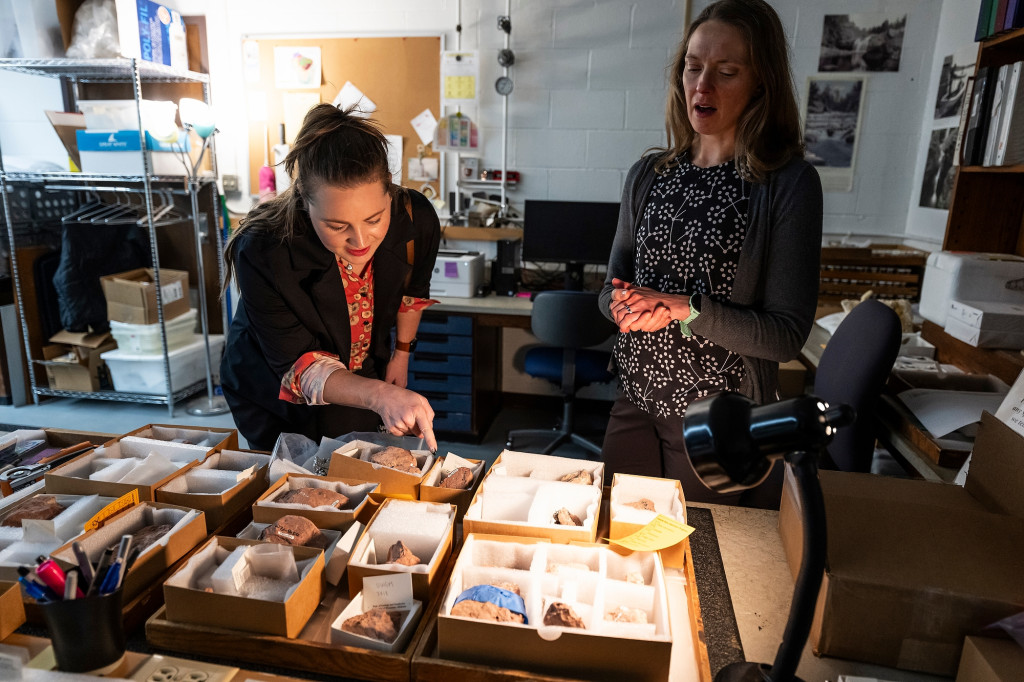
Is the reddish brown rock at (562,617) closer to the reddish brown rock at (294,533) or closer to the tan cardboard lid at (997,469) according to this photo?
the reddish brown rock at (294,533)

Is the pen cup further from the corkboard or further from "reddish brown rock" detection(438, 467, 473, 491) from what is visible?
the corkboard

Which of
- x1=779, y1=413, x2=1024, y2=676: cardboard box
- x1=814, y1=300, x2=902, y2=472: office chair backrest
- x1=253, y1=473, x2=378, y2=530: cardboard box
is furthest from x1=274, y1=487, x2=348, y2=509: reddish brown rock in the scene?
x1=814, y1=300, x2=902, y2=472: office chair backrest

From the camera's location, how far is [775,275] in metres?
1.27

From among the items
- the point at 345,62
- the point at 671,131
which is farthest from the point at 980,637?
the point at 345,62

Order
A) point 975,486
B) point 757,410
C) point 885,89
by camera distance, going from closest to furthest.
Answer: point 757,410, point 975,486, point 885,89

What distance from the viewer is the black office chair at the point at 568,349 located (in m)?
2.80

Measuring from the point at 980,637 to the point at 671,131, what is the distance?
113 centimetres

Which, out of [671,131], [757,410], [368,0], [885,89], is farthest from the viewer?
[368,0]

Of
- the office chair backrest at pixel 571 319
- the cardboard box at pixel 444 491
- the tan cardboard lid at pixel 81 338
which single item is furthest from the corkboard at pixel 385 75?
the cardboard box at pixel 444 491

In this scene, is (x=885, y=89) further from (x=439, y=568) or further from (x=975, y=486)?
(x=439, y=568)

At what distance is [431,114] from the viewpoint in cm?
364

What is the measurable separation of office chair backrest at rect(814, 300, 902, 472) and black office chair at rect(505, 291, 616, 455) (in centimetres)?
103

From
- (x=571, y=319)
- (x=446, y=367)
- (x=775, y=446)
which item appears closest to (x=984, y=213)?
(x=571, y=319)

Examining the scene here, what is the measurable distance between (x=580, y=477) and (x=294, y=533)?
0.48 metres
